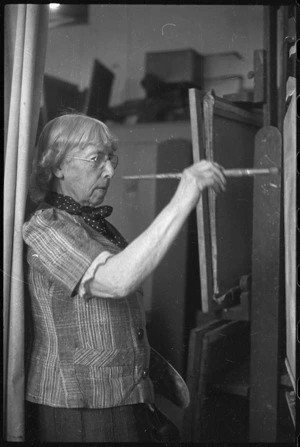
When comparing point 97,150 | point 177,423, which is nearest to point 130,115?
point 97,150

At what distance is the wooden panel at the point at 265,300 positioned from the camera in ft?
3.39

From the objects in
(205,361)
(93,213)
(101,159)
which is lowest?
(205,361)

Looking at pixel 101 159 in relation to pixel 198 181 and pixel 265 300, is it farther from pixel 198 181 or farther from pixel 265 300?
pixel 265 300

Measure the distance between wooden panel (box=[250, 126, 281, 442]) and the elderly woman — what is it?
4.8 inches

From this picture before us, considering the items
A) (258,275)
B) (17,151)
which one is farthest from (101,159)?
(258,275)

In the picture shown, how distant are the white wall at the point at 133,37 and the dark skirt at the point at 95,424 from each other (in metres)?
0.61

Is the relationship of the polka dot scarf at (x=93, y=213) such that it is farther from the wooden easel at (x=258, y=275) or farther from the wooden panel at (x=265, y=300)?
the wooden panel at (x=265, y=300)

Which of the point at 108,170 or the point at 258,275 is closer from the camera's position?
the point at 108,170

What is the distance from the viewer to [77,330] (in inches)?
36.6

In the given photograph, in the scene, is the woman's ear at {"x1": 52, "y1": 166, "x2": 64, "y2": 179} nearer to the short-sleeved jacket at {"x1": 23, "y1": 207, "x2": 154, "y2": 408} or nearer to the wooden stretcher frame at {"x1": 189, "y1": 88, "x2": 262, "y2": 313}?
the short-sleeved jacket at {"x1": 23, "y1": 207, "x2": 154, "y2": 408}

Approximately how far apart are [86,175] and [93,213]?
0.25 feet

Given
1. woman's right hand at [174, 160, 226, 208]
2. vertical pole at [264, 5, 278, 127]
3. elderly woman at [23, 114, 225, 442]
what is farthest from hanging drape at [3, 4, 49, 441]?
vertical pole at [264, 5, 278, 127]

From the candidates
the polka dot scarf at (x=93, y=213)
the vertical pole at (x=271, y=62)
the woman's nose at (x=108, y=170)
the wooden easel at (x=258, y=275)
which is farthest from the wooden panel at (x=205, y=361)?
the vertical pole at (x=271, y=62)

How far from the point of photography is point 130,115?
1003 millimetres
